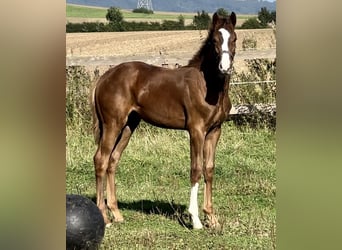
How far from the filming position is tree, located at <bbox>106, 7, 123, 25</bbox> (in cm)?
795

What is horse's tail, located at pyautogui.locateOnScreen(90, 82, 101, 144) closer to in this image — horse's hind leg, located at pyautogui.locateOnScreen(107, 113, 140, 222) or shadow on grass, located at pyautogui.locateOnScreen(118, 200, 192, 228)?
horse's hind leg, located at pyautogui.locateOnScreen(107, 113, 140, 222)

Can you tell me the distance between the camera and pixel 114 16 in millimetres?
8242

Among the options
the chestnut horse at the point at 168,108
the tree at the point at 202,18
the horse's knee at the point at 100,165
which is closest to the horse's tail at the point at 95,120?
the chestnut horse at the point at 168,108

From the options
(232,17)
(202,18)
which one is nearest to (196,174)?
(232,17)

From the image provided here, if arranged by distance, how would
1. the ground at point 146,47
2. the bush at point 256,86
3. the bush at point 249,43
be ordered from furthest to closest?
the bush at point 249,43 < the bush at point 256,86 < the ground at point 146,47

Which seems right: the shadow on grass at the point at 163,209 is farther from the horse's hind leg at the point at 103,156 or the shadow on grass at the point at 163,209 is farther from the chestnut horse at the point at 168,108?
the horse's hind leg at the point at 103,156

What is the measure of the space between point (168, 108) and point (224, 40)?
0.70 metres

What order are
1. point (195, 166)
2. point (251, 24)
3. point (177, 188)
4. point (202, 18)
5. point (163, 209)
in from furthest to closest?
point (202, 18) < point (251, 24) < point (177, 188) < point (163, 209) < point (195, 166)

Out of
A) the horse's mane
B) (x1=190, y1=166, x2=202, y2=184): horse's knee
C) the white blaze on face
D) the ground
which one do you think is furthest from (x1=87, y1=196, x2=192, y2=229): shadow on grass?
the ground

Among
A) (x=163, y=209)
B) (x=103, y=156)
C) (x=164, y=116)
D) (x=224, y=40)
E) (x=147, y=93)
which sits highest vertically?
(x=224, y=40)

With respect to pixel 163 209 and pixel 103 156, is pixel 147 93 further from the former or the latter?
pixel 163 209

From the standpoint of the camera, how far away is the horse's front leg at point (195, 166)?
3.23 m
